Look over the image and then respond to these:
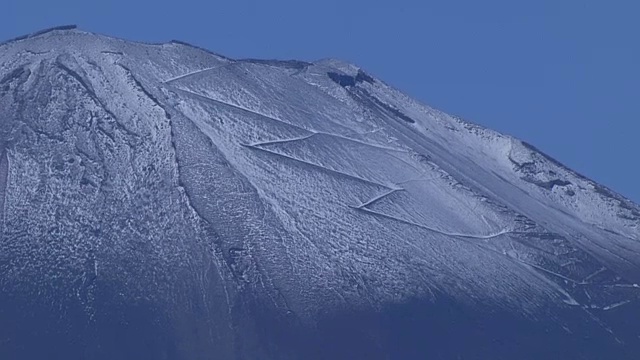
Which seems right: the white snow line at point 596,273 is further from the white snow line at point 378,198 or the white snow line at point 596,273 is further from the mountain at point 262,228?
the white snow line at point 378,198

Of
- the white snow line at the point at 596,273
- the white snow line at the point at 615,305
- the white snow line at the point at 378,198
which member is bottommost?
the white snow line at the point at 615,305

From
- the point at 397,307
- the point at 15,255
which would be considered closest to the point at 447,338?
the point at 397,307

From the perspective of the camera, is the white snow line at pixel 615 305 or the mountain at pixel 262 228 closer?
the mountain at pixel 262 228

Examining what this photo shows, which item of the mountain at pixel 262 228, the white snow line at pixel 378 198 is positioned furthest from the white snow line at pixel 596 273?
the white snow line at pixel 378 198

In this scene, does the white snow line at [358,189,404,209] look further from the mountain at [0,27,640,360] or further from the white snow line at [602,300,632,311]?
the white snow line at [602,300,632,311]

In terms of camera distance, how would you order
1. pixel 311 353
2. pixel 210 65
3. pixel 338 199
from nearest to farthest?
pixel 311 353, pixel 338 199, pixel 210 65

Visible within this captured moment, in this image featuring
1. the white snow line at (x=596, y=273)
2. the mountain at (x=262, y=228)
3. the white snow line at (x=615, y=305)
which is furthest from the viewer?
the white snow line at (x=596, y=273)

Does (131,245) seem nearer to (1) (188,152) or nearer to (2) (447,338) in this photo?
(1) (188,152)

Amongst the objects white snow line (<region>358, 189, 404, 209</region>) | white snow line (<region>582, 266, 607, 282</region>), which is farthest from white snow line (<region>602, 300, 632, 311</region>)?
white snow line (<region>358, 189, 404, 209</region>)

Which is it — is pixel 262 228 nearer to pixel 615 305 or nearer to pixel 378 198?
pixel 378 198
